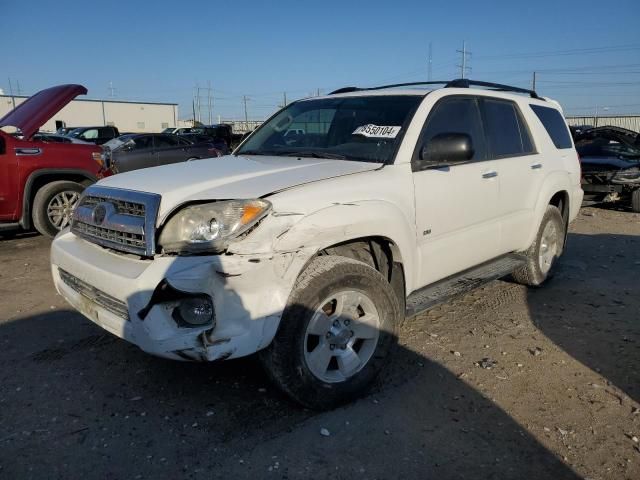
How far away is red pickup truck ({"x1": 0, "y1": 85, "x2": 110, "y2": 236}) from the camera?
6.99 meters

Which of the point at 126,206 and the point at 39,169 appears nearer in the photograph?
the point at 126,206

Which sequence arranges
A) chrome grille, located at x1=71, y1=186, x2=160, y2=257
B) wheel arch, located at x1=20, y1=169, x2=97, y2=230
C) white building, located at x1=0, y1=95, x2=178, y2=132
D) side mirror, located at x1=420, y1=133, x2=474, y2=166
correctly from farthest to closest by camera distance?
1. white building, located at x1=0, y1=95, x2=178, y2=132
2. wheel arch, located at x1=20, y1=169, x2=97, y2=230
3. side mirror, located at x1=420, y1=133, x2=474, y2=166
4. chrome grille, located at x1=71, y1=186, x2=160, y2=257

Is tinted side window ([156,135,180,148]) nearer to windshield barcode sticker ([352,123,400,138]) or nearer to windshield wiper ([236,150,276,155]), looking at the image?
windshield wiper ([236,150,276,155])

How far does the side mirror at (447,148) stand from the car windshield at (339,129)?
0.69 feet

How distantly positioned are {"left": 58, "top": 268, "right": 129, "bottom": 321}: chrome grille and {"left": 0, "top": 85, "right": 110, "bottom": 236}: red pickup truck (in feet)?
14.4

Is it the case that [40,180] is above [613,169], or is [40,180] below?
above

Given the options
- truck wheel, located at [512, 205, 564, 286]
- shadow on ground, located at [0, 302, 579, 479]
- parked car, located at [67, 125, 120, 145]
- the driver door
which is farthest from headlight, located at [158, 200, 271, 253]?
parked car, located at [67, 125, 120, 145]

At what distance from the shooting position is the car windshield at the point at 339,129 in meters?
3.58

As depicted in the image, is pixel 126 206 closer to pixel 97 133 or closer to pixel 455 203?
pixel 455 203

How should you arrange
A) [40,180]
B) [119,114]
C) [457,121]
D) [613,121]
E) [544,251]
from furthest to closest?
1. [119,114]
2. [613,121]
3. [40,180]
4. [544,251]
5. [457,121]

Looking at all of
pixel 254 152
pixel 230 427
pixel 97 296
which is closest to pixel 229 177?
pixel 97 296

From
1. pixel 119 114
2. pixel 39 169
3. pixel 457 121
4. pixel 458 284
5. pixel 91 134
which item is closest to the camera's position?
pixel 458 284

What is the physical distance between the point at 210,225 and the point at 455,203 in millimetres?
1867

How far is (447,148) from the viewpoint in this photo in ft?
11.3
